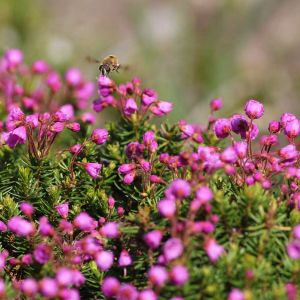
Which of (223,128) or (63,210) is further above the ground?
(223,128)

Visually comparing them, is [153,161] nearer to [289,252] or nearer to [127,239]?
[127,239]

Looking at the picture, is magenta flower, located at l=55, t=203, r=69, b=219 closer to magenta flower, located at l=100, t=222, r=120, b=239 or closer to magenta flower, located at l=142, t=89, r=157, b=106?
magenta flower, located at l=100, t=222, r=120, b=239

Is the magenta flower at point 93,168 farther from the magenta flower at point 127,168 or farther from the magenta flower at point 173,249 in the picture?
the magenta flower at point 173,249

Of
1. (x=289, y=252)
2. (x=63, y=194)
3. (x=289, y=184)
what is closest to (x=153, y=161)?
(x=63, y=194)

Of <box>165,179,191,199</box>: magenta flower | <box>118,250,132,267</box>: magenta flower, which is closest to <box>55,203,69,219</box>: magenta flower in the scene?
<box>118,250,132,267</box>: magenta flower

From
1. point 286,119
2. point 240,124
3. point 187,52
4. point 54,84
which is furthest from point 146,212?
point 187,52

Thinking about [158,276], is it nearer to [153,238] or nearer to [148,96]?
[153,238]
